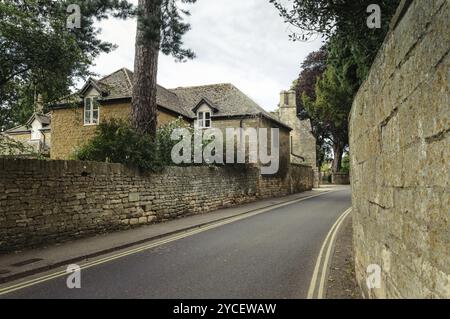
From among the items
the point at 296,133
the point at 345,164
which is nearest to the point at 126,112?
the point at 296,133

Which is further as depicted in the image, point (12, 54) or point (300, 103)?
point (300, 103)

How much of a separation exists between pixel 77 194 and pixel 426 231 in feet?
Answer: 30.9

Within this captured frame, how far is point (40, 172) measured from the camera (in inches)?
344

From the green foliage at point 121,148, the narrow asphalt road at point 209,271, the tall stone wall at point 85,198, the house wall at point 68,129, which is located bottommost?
the narrow asphalt road at point 209,271

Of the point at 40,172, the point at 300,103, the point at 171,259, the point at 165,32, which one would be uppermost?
the point at 300,103

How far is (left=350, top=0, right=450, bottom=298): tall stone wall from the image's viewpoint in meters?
1.89

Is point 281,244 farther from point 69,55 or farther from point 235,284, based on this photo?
point 69,55

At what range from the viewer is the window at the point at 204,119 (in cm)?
2690

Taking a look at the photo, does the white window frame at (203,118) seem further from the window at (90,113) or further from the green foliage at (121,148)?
the green foliage at (121,148)

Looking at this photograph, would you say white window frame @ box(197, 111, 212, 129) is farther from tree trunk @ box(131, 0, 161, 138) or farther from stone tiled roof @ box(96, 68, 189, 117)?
tree trunk @ box(131, 0, 161, 138)

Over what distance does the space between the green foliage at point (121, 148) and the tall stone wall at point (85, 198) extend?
49 cm

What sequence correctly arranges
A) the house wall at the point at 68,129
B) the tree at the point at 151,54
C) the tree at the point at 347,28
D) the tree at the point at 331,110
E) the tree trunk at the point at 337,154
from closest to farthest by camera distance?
the tree at the point at 347,28 < the tree at the point at 151,54 < the house wall at the point at 68,129 < the tree at the point at 331,110 < the tree trunk at the point at 337,154

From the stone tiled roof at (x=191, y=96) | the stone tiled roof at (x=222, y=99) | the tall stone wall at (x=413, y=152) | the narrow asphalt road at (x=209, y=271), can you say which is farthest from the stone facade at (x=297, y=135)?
the tall stone wall at (x=413, y=152)
